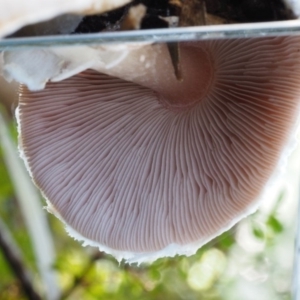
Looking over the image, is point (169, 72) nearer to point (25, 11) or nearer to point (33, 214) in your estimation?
point (25, 11)

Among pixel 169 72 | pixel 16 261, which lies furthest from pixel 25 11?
pixel 16 261

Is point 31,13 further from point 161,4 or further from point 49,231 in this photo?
point 49,231

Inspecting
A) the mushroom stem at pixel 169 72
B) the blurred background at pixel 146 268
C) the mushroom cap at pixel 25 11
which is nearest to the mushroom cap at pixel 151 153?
the mushroom stem at pixel 169 72

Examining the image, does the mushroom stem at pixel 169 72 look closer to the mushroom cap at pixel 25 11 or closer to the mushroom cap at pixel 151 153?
the mushroom cap at pixel 151 153

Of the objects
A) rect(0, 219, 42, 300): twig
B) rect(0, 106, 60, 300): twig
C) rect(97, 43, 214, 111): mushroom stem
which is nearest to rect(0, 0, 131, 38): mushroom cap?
rect(97, 43, 214, 111): mushroom stem

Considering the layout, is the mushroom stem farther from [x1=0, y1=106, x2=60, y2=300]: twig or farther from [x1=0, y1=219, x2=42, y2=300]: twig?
[x1=0, y1=106, x2=60, y2=300]: twig

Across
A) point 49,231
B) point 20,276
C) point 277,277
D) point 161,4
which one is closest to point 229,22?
point 161,4
